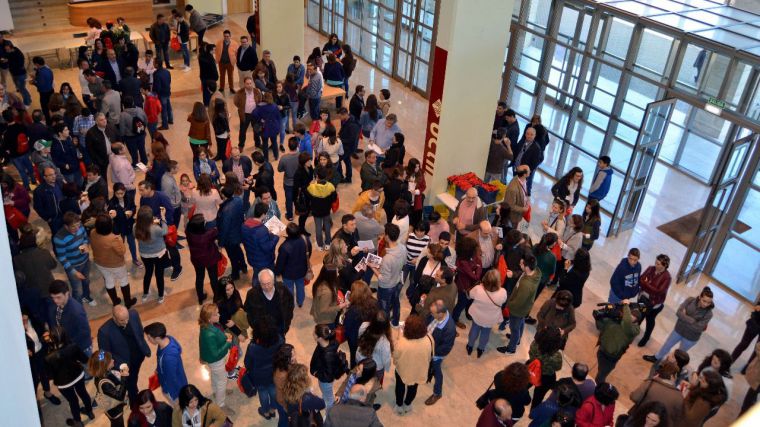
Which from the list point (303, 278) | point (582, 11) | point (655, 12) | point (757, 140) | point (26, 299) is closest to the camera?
point (26, 299)

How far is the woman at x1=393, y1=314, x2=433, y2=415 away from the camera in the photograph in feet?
20.4

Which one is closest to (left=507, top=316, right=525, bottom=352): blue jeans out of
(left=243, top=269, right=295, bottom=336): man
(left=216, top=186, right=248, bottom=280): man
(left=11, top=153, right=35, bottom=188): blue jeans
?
(left=243, top=269, right=295, bottom=336): man

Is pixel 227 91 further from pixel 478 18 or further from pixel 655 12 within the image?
pixel 655 12

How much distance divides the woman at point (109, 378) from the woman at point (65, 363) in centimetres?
18

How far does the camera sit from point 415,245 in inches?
320

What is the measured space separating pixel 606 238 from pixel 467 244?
14.2ft

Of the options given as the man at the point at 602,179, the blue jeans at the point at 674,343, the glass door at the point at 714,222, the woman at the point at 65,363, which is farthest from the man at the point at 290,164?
the glass door at the point at 714,222

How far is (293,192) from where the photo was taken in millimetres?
9695

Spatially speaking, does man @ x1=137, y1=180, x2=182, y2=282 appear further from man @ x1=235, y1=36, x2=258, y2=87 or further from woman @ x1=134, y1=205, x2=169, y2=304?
man @ x1=235, y1=36, x2=258, y2=87

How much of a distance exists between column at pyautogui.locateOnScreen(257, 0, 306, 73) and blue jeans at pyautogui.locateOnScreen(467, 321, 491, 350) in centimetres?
923

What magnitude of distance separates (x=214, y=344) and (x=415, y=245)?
284 cm

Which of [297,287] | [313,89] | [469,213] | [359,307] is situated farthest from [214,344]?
[313,89]

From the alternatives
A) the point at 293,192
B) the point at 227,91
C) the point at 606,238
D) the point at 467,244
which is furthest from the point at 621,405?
the point at 227,91

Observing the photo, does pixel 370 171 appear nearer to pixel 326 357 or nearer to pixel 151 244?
pixel 151 244
